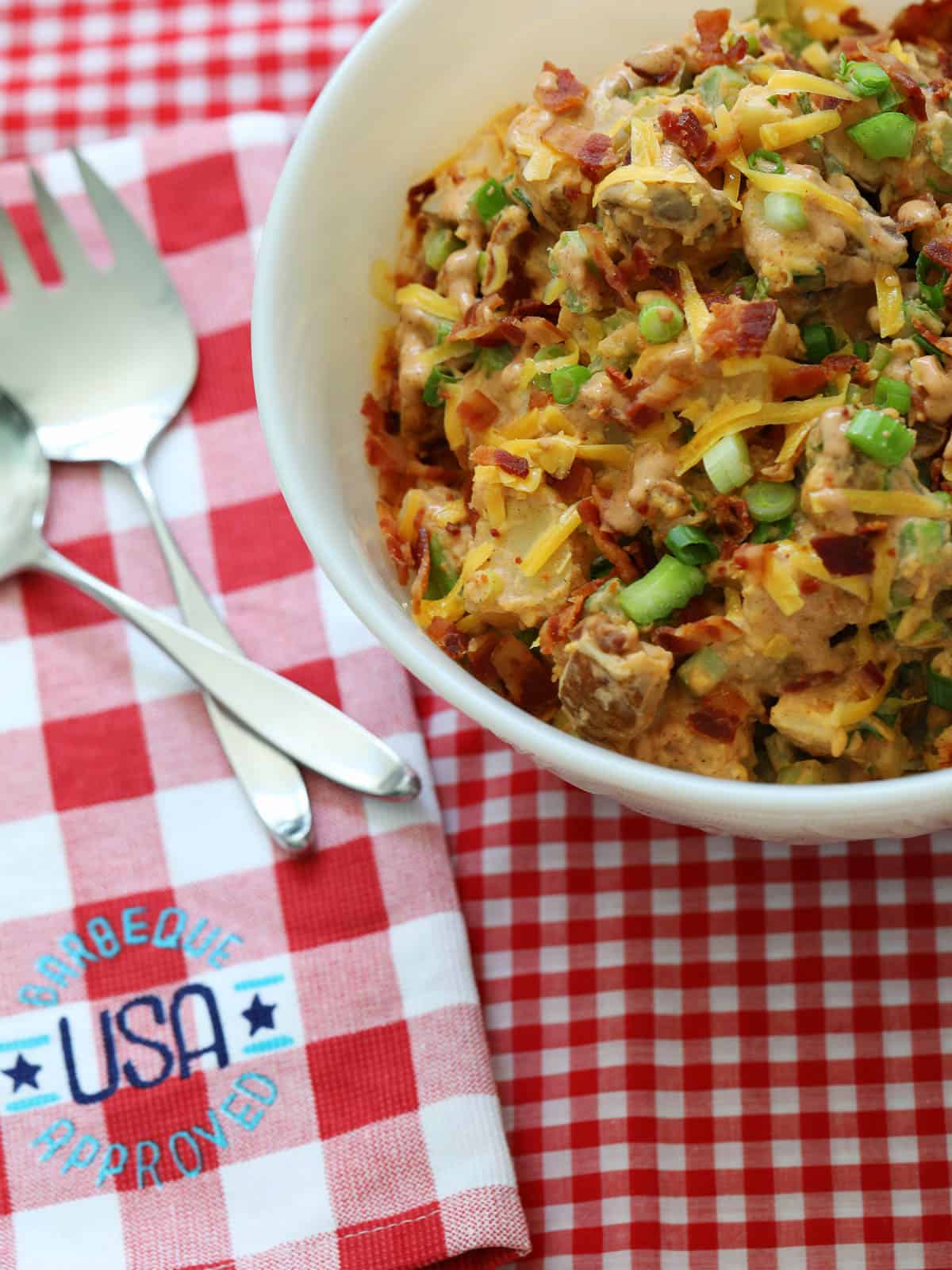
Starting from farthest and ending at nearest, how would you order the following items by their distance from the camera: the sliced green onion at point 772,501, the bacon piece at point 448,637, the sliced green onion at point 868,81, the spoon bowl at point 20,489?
the spoon bowl at point 20,489 < the bacon piece at point 448,637 < the sliced green onion at point 868,81 < the sliced green onion at point 772,501

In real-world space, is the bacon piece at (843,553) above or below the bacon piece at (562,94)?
below

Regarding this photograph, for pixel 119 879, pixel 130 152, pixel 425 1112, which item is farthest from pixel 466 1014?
pixel 130 152

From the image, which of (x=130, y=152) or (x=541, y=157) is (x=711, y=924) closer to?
(x=541, y=157)

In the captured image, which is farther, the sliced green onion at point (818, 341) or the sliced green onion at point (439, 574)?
the sliced green onion at point (439, 574)

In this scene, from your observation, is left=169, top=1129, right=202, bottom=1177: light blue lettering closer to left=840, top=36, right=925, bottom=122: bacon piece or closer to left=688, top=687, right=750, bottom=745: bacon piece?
left=688, top=687, right=750, bottom=745: bacon piece

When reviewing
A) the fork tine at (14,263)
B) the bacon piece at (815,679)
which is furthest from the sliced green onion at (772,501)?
the fork tine at (14,263)

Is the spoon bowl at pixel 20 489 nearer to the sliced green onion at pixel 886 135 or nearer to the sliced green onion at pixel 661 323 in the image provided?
the sliced green onion at pixel 661 323
